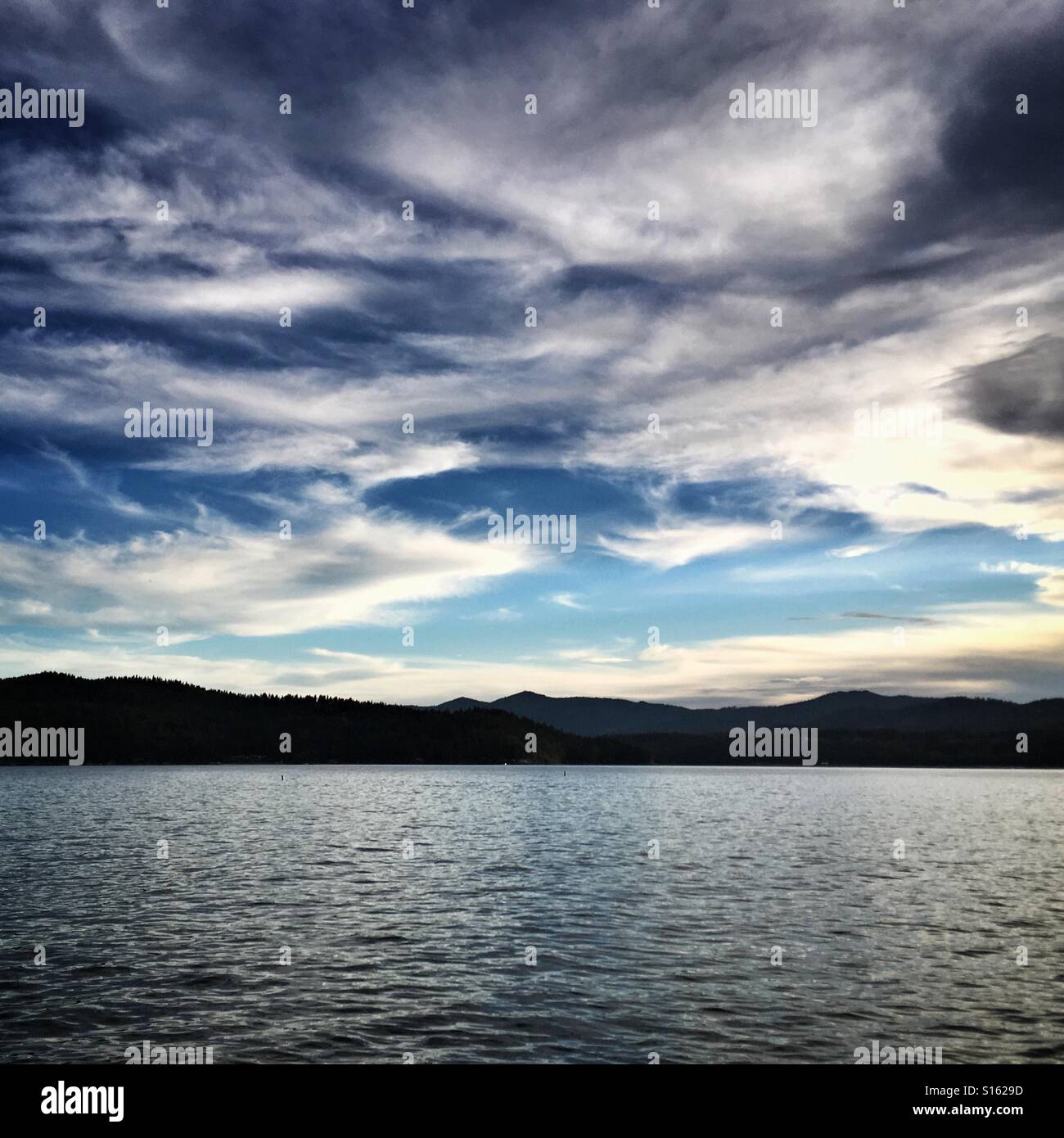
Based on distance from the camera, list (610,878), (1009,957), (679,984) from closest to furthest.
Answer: (679,984), (1009,957), (610,878)

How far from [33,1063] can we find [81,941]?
55.1 feet

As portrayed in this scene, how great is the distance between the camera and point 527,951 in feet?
125

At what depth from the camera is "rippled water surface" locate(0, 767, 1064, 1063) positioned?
2670 centimetres

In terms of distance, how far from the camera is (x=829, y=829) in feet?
Result: 357

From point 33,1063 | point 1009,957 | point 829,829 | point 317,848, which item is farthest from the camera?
point 829,829

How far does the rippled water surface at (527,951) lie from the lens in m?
26.7
